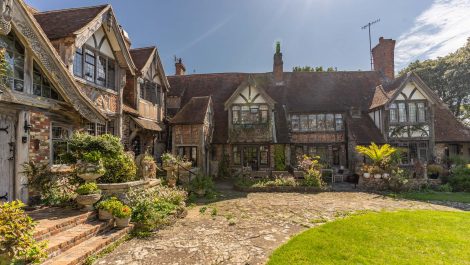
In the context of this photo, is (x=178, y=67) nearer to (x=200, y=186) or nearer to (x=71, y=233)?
(x=200, y=186)

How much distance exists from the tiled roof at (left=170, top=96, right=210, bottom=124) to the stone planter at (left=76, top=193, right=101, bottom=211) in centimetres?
1118

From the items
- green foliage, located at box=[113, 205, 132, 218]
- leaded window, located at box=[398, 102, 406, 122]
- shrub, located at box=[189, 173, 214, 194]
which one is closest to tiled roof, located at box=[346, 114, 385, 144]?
leaded window, located at box=[398, 102, 406, 122]

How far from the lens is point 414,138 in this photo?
19969 millimetres

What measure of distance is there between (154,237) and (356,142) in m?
17.1

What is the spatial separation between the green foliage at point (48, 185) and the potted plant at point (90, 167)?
790 mm

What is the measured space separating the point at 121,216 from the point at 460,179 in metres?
18.6

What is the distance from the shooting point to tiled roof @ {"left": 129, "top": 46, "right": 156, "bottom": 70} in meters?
16.3

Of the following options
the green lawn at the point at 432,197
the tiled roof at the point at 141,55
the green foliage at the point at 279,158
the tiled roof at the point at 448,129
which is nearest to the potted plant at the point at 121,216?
the tiled roof at the point at 141,55

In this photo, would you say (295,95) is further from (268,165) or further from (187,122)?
(187,122)

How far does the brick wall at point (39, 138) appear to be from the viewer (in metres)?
7.89

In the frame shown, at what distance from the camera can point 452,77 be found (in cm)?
2812

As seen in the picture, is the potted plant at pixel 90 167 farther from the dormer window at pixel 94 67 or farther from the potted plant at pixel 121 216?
the dormer window at pixel 94 67

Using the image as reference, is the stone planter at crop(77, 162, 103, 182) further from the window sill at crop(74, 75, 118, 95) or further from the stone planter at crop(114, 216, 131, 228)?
the window sill at crop(74, 75, 118, 95)

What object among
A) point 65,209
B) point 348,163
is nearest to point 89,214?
point 65,209
